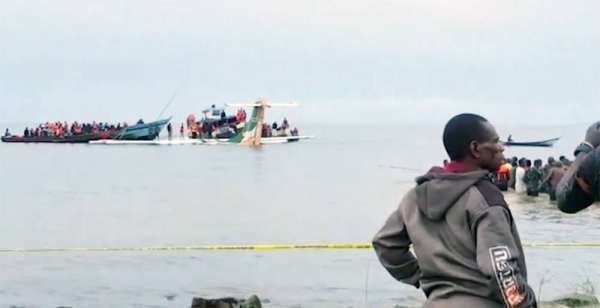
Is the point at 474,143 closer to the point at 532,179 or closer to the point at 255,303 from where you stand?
the point at 255,303

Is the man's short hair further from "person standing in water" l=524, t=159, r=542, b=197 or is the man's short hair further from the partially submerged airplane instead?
the partially submerged airplane

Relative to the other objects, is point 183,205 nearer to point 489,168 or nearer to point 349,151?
point 489,168

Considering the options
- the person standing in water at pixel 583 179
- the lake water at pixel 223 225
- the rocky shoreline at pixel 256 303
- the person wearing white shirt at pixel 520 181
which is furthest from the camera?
the person wearing white shirt at pixel 520 181

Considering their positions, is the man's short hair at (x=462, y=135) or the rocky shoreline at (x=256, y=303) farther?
the rocky shoreline at (x=256, y=303)

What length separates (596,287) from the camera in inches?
312

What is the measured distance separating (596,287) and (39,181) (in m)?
24.0

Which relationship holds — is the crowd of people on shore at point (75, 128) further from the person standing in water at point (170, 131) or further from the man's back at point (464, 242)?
the man's back at point (464, 242)

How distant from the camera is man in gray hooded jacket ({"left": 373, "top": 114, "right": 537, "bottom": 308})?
2.79 meters

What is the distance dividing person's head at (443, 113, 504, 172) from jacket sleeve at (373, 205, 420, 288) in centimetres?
25

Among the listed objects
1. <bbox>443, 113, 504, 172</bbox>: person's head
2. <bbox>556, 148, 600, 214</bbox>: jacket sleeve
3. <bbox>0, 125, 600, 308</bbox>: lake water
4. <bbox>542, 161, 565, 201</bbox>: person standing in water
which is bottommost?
<bbox>0, 125, 600, 308</bbox>: lake water

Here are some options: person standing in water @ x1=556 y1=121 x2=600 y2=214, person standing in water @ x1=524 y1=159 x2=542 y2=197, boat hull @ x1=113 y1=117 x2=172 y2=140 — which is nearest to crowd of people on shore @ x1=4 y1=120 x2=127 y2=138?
boat hull @ x1=113 y1=117 x2=172 y2=140

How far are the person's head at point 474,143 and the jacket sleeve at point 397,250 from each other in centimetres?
25

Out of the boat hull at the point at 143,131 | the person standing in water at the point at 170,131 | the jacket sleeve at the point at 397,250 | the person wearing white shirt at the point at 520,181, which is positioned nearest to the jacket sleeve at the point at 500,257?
the jacket sleeve at the point at 397,250

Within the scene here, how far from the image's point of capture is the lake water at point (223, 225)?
921cm
